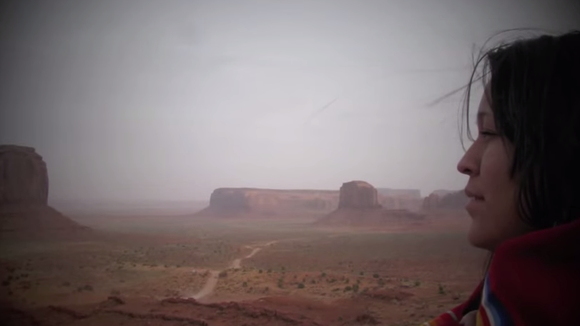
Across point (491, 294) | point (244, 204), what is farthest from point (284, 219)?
point (491, 294)

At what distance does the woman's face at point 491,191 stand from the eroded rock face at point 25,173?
7218 millimetres

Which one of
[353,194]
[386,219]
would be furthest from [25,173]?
[386,219]

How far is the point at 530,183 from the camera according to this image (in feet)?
1.45

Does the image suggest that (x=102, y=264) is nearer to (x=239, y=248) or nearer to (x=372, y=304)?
(x=239, y=248)

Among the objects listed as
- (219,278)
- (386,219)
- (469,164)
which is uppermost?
(469,164)

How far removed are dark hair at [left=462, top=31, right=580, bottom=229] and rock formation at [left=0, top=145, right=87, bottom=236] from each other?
6875 mm

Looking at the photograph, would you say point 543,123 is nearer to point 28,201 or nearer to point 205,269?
point 205,269

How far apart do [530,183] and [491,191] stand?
59mm

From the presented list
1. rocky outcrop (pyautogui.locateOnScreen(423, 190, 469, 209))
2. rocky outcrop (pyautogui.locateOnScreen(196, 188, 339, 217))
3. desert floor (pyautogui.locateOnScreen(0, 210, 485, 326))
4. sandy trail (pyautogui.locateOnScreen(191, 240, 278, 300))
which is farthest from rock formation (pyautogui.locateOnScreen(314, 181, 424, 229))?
sandy trail (pyautogui.locateOnScreen(191, 240, 278, 300))

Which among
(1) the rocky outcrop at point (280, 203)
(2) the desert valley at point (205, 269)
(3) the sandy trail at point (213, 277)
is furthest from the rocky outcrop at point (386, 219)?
(3) the sandy trail at point (213, 277)

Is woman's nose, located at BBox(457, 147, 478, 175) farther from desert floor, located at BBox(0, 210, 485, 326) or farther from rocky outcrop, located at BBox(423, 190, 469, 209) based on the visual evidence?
rocky outcrop, located at BBox(423, 190, 469, 209)

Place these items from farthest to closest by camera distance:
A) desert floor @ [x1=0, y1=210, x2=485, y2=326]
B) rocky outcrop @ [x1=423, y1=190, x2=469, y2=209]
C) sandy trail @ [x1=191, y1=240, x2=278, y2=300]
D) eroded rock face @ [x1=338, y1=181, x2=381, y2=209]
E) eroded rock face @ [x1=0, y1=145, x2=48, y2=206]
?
eroded rock face @ [x1=338, y1=181, x2=381, y2=209], rocky outcrop @ [x1=423, y1=190, x2=469, y2=209], eroded rock face @ [x1=0, y1=145, x2=48, y2=206], sandy trail @ [x1=191, y1=240, x2=278, y2=300], desert floor @ [x1=0, y1=210, x2=485, y2=326]

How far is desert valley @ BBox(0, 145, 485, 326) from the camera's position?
14.3 feet

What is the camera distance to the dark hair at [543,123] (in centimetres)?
41
